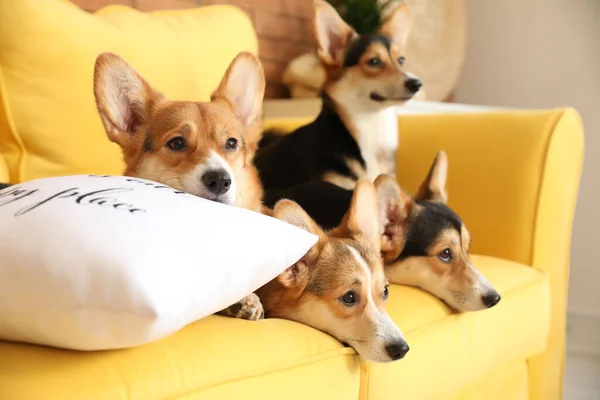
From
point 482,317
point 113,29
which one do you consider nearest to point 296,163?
point 113,29

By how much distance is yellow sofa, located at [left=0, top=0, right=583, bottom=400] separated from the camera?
0.77 m

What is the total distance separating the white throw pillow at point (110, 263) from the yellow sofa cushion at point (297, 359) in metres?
0.04

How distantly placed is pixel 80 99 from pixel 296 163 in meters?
0.68

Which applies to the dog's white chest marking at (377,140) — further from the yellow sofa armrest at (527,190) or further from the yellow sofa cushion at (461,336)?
the yellow sofa cushion at (461,336)

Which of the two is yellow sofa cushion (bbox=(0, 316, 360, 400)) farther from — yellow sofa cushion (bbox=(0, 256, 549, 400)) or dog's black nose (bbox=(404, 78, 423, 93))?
dog's black nose (bbox=(404, 78, 423, 93))

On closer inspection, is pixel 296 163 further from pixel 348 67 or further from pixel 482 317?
pixel 482 317

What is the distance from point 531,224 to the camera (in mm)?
1612

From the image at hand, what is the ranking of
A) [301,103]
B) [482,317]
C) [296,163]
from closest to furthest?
[482,317] → [296,163] → [301,103]

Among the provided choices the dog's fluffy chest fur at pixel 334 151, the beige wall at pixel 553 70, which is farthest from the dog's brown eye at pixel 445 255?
the beige wall at pixel 553 70

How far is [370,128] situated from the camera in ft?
6.35

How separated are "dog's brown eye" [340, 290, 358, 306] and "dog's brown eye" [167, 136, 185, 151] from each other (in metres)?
0.40

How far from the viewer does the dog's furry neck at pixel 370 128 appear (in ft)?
6.22

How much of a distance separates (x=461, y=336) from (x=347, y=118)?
889mm

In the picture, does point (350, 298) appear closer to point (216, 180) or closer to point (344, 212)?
point (216, 180)
